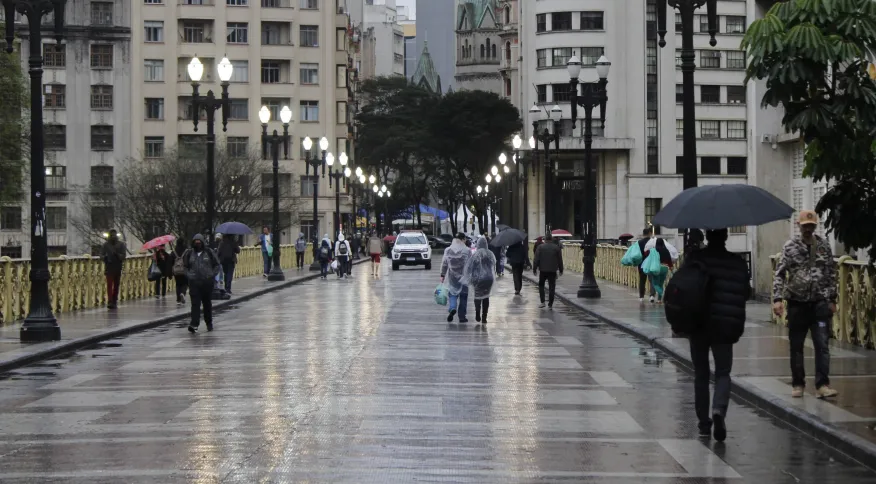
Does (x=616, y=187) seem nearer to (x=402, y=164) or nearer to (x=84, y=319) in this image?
(x=402, y=164)

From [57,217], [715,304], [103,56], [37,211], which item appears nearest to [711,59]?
[103,56]

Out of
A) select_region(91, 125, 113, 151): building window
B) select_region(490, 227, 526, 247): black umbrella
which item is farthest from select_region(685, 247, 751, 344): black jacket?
select_region(91, 125, 113, 151): building window

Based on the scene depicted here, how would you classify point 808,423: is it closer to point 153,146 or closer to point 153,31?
point 153,146

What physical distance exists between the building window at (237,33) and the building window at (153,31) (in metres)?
4.82

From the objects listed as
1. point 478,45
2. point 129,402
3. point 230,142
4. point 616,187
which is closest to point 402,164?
point 230,142

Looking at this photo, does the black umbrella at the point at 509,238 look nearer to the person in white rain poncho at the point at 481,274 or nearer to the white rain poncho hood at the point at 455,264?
the white rain poncho hood at the point at 455,264

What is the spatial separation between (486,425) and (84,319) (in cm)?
1630

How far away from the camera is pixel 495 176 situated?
90.3 m

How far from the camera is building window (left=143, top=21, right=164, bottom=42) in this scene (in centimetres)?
10025

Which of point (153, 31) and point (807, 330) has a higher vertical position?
point (153, 31)

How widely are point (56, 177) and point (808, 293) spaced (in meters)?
88.2

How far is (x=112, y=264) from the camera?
1222 inches

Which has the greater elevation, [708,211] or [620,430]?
[708,211]

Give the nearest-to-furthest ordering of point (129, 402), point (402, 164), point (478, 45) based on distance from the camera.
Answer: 1. point (129, 402)
2. point (402, 164)
3. point (478, 45)
